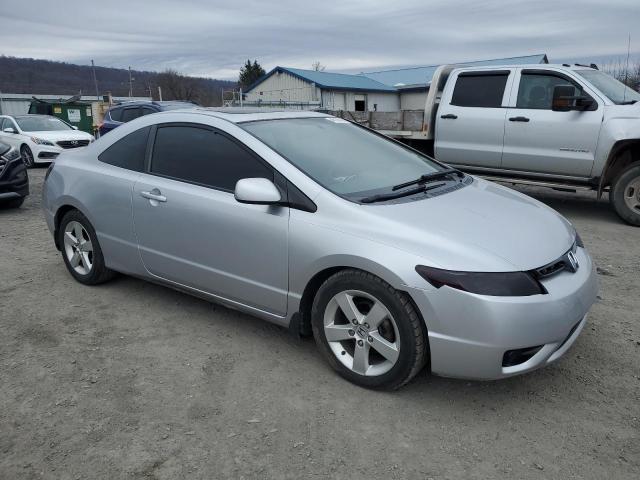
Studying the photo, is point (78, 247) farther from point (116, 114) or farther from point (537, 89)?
point (116, 114)

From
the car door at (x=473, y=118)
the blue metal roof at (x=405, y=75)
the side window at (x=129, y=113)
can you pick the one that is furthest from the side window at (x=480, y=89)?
the blue metal roof at (x=405, y=75)

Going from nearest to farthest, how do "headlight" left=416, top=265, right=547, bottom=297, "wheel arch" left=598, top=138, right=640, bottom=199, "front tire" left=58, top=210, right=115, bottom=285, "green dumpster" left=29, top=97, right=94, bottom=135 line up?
"headlight" left=416, top=265, right=547, bottom=297 < "front tire" left=58, top=210, right=115, bottom=285 < "wheel arch" left=598, top=138, right=640, bottom=199 < "green dumpster" left=29, top=97, right=94, bottom=135

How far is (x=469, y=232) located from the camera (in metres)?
2.84

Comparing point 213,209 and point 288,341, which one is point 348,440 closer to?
point 288,341

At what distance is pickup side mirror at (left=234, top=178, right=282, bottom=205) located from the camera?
121 inches

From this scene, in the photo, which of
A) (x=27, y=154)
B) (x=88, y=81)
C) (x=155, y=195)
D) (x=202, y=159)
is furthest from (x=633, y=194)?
(x=88, y=81)

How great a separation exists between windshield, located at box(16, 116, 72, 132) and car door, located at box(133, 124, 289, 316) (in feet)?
41.6

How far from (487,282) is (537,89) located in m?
5.58

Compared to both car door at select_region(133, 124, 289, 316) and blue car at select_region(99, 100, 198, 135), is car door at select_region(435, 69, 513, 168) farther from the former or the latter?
blue car at select_region(99, 100, 198, 135)

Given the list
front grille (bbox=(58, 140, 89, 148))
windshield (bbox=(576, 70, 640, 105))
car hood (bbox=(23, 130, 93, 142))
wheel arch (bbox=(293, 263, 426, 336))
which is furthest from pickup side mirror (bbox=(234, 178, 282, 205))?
car hood (bbox=(23, 130, 93, 142))

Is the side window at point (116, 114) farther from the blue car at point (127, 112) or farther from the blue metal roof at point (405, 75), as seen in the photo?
the blue metal roof at point (405, 75)

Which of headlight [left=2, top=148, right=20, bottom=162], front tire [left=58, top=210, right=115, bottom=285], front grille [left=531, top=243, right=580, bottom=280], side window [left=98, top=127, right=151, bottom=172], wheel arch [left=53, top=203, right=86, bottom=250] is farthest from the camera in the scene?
headlight [left=2, top=148, right=20, bottom=162]

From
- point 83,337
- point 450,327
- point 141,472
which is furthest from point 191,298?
point 450,327

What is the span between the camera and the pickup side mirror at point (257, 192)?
3.08 meters
